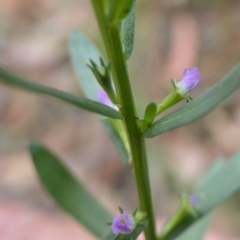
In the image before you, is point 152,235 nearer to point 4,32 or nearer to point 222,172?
point 222,172

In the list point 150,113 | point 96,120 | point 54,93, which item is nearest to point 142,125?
point 150,113

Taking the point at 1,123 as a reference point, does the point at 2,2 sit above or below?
above

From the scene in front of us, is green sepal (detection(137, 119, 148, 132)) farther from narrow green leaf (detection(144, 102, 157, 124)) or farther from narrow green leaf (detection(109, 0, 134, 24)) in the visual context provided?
narrow green leaf (detection(109, 0, 134, 24))

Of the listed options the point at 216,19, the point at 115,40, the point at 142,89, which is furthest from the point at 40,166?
the point at 216,19

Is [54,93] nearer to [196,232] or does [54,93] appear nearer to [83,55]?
[83,55]

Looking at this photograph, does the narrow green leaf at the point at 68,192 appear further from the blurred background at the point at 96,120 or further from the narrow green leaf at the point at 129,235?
the blurred background at the point at 96,120

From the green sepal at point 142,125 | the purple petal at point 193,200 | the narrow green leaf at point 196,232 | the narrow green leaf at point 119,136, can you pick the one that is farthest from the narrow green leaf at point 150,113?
the narrow green leaf at point 196,232
